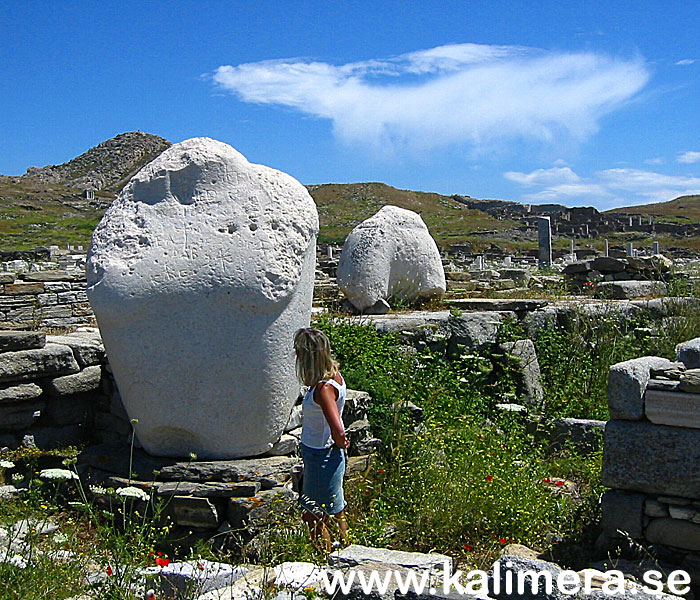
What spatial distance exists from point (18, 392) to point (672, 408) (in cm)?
374

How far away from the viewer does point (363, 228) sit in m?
8.56

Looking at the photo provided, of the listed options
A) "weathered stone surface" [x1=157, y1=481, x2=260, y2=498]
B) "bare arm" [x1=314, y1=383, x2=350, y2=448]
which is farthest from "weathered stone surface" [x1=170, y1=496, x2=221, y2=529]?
"bare arm" [x1=314, y1=383, x2=350, y2=448]

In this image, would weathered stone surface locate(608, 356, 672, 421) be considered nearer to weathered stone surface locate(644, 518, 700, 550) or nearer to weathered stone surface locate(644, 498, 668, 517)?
weathered stone surface locate(644, 498, 668, 517)

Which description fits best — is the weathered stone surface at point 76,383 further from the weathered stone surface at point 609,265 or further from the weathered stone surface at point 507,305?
the weathered stone surface at point 609,265

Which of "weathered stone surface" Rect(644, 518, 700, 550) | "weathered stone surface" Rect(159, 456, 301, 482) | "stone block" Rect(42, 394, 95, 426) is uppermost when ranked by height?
"stone block" Rect(42, 394, 95, 426)

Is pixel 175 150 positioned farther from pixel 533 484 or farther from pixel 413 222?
pixel 413 222

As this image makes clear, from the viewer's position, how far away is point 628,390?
3857mm

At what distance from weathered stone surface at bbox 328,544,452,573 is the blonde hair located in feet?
2.95

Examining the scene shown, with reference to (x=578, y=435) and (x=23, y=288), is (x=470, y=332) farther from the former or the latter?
(x=23, y=288)

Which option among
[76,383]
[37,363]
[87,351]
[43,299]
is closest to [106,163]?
[43,299]

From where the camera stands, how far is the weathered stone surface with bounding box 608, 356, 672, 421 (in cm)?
384

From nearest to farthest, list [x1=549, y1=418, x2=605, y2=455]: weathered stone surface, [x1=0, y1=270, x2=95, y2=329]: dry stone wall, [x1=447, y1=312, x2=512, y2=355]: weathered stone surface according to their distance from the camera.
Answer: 1. [x1=549, y1=418, x2=605, y2=455]: weathered stone surface
2. [x1=447, y1=312, x2=512, y2=355]: weathered stone surface
3. [x1=0, y1=270, x2=95, y2=329]: dry stone wall

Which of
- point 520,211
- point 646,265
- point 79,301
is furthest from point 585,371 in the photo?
point 520,211

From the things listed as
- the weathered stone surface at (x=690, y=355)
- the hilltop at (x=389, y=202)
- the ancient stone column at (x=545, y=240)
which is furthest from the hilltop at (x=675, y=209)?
the weathered stone surface at (x=690, y=355)
